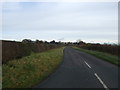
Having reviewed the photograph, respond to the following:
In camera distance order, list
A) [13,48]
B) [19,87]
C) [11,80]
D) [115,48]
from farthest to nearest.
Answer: [115,48] < [13,48] < [11,80] < [19,87]

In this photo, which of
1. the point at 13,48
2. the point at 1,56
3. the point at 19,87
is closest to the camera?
the point at 19,87

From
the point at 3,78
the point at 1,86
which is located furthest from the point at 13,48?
the point at 1,86

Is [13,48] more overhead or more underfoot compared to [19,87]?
more overhead

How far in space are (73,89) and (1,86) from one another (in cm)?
353

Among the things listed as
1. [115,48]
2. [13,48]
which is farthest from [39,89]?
[115,48]

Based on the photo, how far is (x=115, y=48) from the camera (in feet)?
131

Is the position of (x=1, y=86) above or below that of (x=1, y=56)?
below

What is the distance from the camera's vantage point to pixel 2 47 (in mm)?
16609

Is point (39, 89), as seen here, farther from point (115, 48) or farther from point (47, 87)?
point (115, 48)

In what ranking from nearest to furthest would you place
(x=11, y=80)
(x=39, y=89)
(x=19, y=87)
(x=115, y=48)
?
(x=39, y=89) < (x=19, y=87) < (x=11, y=80) < (x=115, y=48)

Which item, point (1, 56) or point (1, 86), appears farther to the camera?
point (1, 56)

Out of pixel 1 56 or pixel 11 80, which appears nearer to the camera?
pixel 11 80

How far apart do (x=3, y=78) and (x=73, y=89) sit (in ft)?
14.8

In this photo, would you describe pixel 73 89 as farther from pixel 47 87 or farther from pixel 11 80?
pixel 11 80
